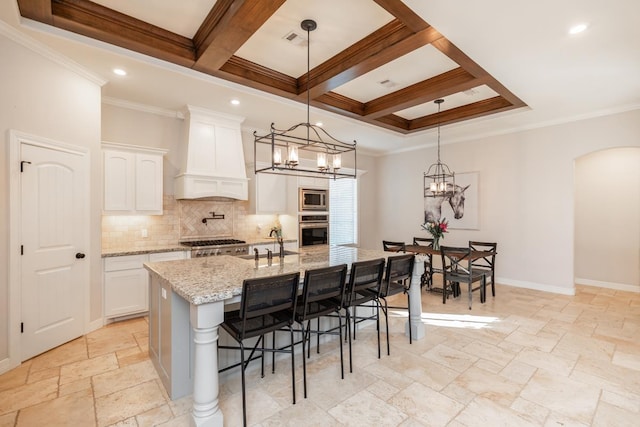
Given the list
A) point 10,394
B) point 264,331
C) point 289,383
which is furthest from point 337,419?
point 10,394

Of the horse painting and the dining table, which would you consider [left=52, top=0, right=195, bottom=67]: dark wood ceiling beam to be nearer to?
the dining table

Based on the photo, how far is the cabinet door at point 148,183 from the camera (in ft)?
13.7

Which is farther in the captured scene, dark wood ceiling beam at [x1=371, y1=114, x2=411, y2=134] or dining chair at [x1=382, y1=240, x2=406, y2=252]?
dark wood ceiling beam at [x1=371, y1=114, x2=411, y2=134]

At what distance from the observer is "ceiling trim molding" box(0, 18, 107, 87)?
2.61m

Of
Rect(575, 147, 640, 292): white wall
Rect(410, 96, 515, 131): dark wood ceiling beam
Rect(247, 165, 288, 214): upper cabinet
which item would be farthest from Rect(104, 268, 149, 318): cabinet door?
Rect(575, 147, 640, 292): white wall

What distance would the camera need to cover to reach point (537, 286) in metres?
5.42

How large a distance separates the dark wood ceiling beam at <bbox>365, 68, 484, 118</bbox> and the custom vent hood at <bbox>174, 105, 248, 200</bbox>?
7.03ft

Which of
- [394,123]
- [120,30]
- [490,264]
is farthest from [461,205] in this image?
[120,30]

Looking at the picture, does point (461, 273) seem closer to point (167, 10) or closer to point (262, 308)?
point (262, 308)

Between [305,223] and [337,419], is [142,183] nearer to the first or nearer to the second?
[305,223]

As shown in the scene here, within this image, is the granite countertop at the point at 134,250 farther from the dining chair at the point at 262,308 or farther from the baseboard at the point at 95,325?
the dining chair at the point at 262,308

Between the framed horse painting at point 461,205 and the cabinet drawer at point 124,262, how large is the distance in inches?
218

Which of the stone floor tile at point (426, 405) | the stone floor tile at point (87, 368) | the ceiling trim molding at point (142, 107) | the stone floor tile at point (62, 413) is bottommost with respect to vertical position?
the stone floor tile at point (426, 405)

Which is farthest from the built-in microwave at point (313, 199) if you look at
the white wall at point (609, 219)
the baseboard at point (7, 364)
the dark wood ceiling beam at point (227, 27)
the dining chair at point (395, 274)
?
the white wall at point (609, 219)
